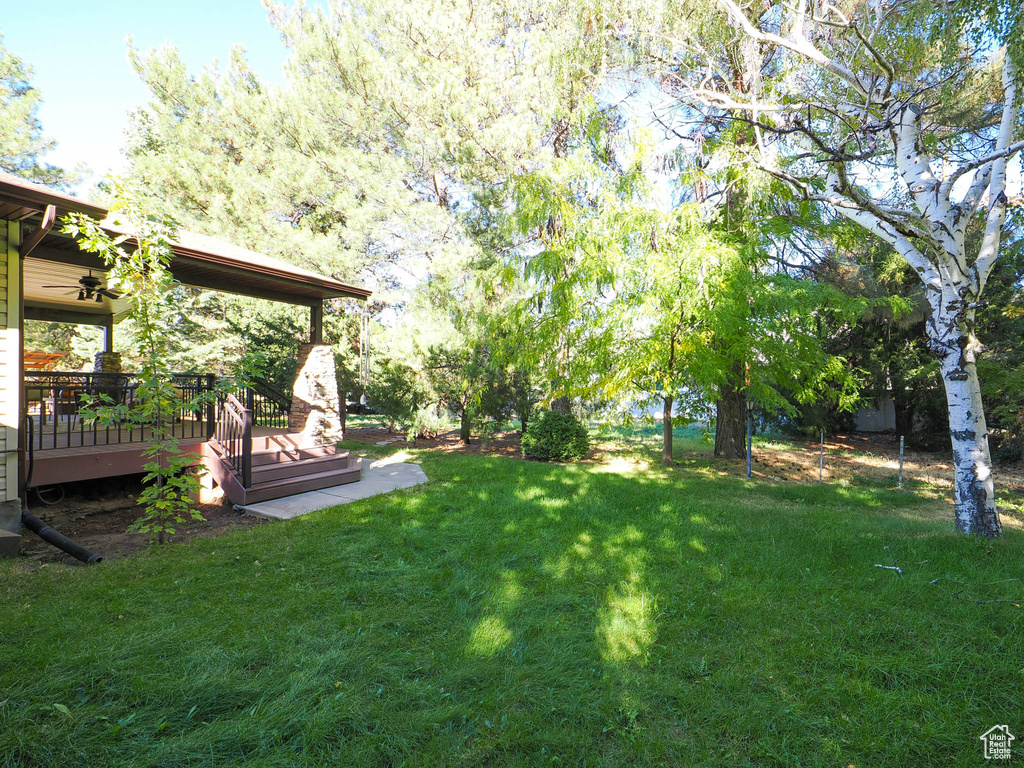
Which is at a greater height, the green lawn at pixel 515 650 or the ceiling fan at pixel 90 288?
the ceiling fan at pixel 90 288

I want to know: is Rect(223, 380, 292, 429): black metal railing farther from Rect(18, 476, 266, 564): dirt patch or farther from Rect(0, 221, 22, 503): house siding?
Rect(0, 221, 22, 503): house siding

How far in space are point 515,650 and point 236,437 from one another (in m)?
4.79

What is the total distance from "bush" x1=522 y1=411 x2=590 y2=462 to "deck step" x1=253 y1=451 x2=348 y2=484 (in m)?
3.76

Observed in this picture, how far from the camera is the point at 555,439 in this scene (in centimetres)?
956

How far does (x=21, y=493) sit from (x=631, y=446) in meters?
10.9

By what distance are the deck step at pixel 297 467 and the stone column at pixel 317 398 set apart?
502mm

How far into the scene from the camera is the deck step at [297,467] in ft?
19.9

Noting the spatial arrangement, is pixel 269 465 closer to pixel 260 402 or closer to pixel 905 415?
pixel 260 402

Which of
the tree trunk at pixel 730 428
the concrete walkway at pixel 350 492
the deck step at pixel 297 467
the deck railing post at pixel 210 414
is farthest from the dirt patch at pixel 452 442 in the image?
the deck railing post at pixel 210 414

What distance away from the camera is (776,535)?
15.4 feet

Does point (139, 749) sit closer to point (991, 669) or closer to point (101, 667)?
point (101, 667)

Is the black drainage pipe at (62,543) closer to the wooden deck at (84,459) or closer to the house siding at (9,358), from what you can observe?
the house siding at (9,358)

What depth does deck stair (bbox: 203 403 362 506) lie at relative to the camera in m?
5.66

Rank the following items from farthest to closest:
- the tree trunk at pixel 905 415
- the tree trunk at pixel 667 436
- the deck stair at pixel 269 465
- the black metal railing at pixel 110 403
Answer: the tree trunk at pixel 905 415, the tree trunk at pixel 667 436, the deck stair at pixel 269 465, the black metal railing at pixel 110 403
